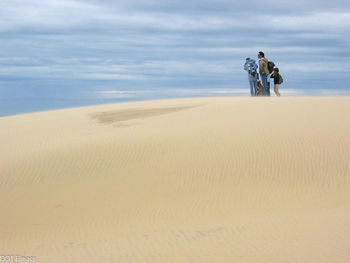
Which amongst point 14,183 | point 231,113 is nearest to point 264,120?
point 231,113

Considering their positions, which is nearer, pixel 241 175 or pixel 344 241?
pixel 344 241

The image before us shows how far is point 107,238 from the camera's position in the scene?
8688 mm

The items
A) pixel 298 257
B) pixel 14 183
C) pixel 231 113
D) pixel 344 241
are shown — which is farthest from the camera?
pixel 231 113

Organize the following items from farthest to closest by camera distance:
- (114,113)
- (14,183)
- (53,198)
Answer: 1. (114,113)
2. (14,183)
3. (53,198)

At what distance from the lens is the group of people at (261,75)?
1853 centimetres

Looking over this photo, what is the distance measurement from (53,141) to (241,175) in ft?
19.1

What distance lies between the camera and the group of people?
60.8 feet

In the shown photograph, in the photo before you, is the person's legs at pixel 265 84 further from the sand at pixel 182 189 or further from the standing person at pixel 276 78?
the sand at pixel 182 189

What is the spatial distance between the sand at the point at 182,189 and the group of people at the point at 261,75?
9.24 feet

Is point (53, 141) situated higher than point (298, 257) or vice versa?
point (53, 141)

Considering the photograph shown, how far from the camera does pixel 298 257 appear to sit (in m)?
6.87

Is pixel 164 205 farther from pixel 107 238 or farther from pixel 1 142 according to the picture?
pixel 1 142

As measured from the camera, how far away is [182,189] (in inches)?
431

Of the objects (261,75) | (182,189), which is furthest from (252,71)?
(182,189)
